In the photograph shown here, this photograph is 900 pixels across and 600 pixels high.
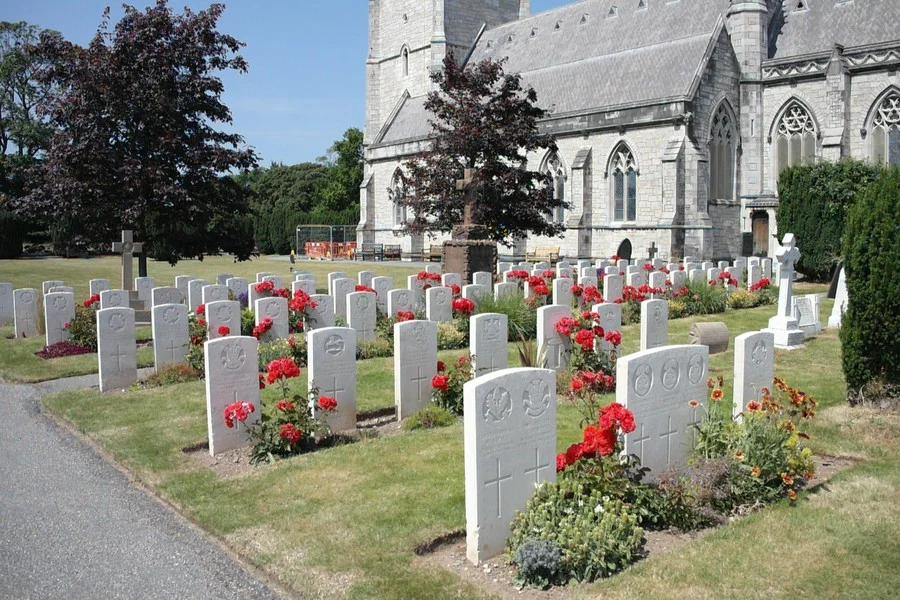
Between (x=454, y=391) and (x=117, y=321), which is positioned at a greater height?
(x=117, y=321)

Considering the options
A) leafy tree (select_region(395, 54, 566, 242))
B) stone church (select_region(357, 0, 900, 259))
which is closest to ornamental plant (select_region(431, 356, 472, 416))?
leafy tree (select_region(395, 54, 566, 242))

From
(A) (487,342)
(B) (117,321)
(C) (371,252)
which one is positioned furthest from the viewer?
(C) (371,252)

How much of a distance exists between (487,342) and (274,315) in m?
4.79

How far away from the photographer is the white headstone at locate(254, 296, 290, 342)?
484 inches

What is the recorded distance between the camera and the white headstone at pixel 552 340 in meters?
9.79

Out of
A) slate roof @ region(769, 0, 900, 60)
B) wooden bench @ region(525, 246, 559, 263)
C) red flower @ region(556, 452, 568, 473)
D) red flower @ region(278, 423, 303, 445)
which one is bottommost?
red flower @ region(278, 423, 303, 445)

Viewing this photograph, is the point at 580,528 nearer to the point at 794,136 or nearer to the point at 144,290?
the point at 144,290

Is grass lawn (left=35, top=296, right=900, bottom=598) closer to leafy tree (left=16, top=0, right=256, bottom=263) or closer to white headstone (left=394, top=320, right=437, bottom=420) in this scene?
white headstone (left=394, top=320, right=437, bottom=420)

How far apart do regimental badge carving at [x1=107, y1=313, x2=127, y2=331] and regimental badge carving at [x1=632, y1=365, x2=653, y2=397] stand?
7302mm

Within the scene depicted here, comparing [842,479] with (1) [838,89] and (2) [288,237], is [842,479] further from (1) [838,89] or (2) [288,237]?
(2) [288,237]

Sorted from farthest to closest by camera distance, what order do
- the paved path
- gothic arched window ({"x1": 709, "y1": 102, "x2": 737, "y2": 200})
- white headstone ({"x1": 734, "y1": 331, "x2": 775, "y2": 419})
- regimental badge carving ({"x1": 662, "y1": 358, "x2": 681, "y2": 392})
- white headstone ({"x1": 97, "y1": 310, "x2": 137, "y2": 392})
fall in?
1. gothic arched window ({"x1": 709, "y1": 102, "x2": 737, "y2": 200})
2. white headstone ({"x1": 97, "y1": 310, "x2": 137, "y2": 392})
3. white headstone ({"x1": 734, "y1": 331, "x2": 775, "y2": 419})
4. regimental badge carving ({"x1": 662, "y1": 358, "x2": 681, "y2": 392})
5. the paved path

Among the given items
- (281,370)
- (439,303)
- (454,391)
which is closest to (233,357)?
(281,370)

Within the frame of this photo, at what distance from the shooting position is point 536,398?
5.18m

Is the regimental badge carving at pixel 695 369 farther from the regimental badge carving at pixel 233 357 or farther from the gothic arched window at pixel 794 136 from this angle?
the gothic arched window at pixel 794 136
